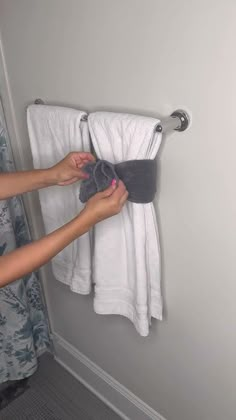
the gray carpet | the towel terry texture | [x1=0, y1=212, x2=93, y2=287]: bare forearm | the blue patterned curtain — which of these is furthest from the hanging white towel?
the gray carpet

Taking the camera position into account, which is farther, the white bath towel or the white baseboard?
the white baseboard

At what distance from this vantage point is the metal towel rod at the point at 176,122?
0.83m

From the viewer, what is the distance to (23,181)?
109cm

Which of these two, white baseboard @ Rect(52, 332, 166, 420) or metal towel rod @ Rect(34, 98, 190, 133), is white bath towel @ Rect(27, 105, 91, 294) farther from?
white baseboard @ Rect(52, 332, 166, 420)

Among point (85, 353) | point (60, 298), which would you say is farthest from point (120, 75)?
point (85, 353)

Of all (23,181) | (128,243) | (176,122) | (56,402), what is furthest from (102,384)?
(176,122)

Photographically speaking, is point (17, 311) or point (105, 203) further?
point (17, 311)

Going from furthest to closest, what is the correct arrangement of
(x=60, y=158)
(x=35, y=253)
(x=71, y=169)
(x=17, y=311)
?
1. (x=17, y=311)
2. (x=60, y=158)
3. (x=71, y=169)
4. (x=35, y=253)

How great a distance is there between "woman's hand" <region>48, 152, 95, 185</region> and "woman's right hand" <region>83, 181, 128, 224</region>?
0.12 meters

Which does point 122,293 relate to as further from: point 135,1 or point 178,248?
point 135,1

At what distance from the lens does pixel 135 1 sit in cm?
86

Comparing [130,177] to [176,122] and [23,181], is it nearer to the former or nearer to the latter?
[176,122]

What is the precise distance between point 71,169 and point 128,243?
0.87 ft

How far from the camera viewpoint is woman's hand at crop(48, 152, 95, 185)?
1000mm
